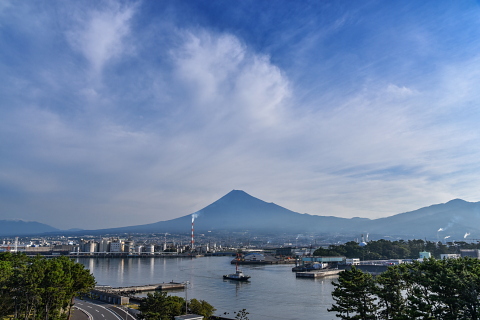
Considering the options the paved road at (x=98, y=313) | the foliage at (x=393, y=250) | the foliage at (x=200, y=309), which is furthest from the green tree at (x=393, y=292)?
the foliage at (x=393, y=250)

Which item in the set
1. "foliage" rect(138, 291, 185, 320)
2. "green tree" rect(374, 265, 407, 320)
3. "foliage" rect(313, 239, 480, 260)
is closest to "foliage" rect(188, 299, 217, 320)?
"foliage" rect(138, 291, 185, 320)

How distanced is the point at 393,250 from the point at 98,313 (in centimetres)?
4986

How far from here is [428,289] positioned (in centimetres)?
962

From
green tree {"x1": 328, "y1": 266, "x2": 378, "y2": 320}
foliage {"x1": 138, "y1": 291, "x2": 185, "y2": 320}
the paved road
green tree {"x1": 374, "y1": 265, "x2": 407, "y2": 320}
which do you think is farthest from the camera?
the paved road

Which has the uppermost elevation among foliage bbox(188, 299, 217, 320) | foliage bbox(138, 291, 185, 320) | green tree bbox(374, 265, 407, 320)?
green tree bbox(374, 265, 407, 320)

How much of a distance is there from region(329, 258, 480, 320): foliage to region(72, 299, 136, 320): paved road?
9.69 meters

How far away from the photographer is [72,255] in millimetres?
77375

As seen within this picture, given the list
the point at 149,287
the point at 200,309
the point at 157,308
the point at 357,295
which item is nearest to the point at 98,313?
the point at 200,309

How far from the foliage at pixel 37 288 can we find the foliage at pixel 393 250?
48322mm

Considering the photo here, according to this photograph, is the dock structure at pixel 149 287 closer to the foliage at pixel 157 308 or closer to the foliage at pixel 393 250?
the foliage at pixel 157 308

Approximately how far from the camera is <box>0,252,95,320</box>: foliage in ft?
35.7

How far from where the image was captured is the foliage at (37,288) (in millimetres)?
10867

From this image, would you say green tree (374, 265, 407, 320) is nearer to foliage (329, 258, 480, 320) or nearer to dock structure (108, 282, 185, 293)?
foliage (329, 258, 480, 320)

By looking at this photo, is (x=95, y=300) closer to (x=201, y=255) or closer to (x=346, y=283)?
Result: (x=346, y=283)
